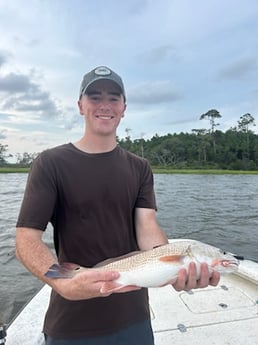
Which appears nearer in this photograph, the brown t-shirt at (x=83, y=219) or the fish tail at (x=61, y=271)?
the fish tail at (x=61, y=271)

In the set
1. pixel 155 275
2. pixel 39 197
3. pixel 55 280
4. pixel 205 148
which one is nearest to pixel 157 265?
pixel 155 275

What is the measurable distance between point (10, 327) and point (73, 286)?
79.4 inches

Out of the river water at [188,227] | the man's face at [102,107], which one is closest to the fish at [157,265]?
the man's face at [102,107]

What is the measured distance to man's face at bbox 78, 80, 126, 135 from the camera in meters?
2.09

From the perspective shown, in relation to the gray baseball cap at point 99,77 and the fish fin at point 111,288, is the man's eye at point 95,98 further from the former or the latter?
the fish fin at point 111,288

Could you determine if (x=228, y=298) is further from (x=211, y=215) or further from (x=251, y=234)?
(x=211, y=215)

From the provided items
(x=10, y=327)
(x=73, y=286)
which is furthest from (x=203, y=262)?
(x=10, y=327)

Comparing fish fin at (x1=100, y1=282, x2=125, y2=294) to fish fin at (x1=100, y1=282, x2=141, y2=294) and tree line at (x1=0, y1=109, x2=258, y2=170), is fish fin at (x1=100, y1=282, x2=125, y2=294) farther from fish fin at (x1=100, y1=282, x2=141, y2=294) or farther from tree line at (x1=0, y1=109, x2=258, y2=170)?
tree line at (x1=0, y1=109, x2=258, y2=170)

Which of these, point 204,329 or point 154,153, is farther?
point 154,153

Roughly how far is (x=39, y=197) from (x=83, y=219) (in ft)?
0.89

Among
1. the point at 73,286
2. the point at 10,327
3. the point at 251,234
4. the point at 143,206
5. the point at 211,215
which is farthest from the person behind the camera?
the point at 211,215

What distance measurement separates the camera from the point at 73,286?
165cm

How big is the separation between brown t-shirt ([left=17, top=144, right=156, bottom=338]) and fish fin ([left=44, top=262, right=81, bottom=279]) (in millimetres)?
227

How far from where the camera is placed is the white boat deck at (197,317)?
3.22 meters
